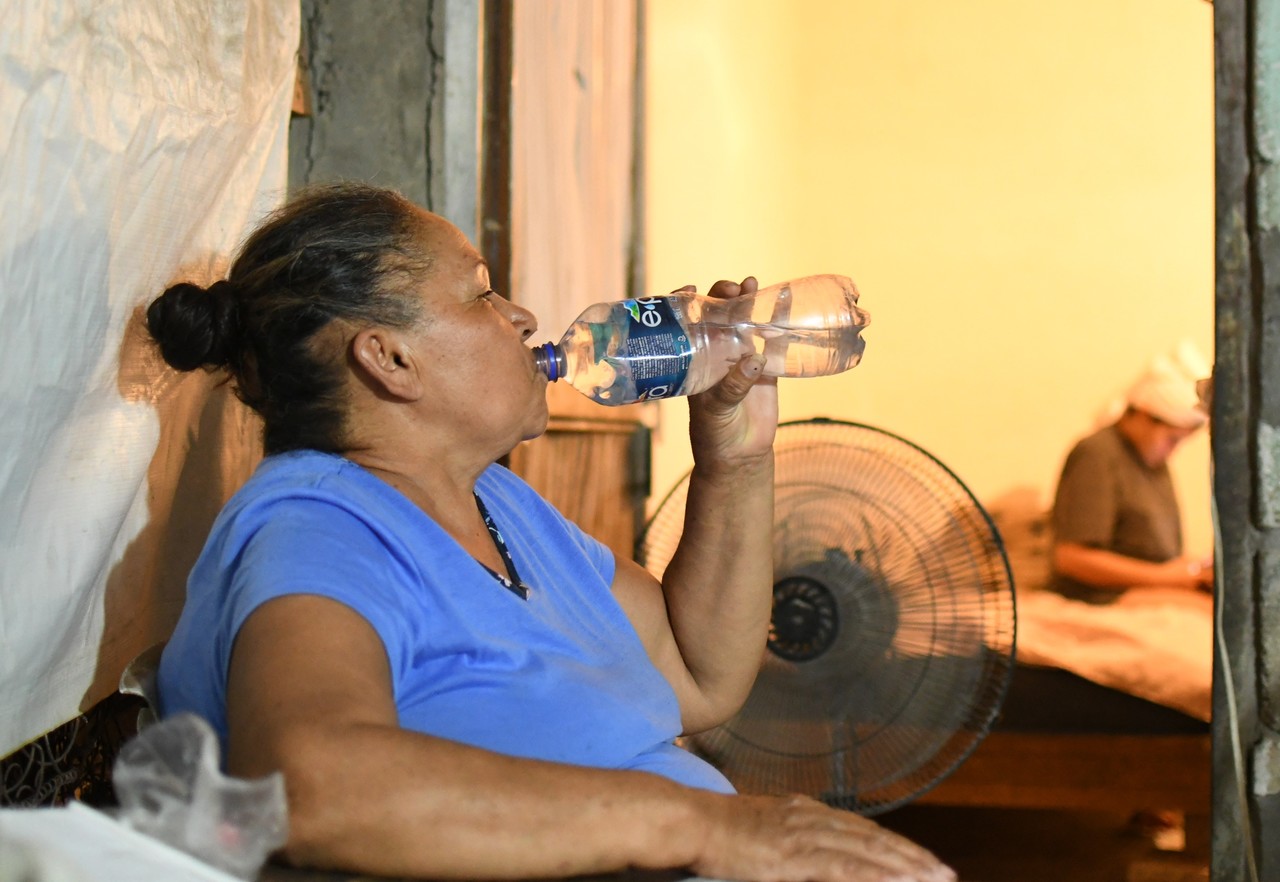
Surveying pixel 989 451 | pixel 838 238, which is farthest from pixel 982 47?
pixel 989 451

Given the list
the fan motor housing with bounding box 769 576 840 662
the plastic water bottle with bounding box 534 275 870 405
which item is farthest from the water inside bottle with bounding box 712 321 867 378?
the fan motor housing with bounding box 769 576 840 662

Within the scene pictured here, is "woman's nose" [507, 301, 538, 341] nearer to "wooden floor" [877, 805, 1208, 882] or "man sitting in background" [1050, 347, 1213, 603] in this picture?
"wooden floor" [877, 805, 1208, 882]

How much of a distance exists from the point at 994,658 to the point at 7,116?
1.73 m

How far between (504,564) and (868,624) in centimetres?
109

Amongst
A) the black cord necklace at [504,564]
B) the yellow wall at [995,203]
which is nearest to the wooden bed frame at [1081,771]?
the yellow wall at [995,203]

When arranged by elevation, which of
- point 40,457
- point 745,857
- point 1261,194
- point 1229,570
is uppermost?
point 1261,194

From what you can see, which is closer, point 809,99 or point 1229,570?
point 1229,570

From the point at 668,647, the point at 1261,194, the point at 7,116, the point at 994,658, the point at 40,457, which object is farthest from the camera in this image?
the point at 994,658

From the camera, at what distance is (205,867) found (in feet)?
2.26

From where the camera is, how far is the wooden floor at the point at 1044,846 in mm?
3178

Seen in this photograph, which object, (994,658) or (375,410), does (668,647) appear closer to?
(375,410)

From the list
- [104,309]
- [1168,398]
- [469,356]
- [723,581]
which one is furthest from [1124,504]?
[104,309]

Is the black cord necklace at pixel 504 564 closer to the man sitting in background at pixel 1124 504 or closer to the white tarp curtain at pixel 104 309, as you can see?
the white tarp curtain at pixel 104 309

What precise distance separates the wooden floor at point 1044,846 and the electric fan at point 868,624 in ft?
3.91
